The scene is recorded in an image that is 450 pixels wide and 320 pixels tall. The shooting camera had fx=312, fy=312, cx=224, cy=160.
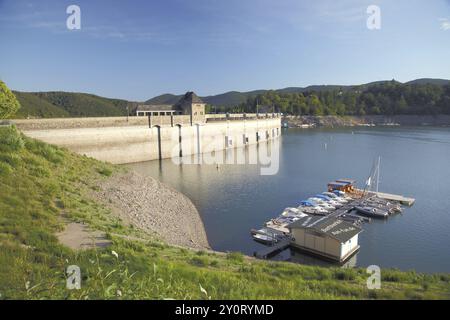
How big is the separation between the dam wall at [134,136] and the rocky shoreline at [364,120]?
7087cm

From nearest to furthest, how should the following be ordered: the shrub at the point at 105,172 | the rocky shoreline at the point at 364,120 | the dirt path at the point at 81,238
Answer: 1. the dirt path at the point at 81,238
2. the shrub at the point at 105,172
3. the rocky shoreline at the point at 364,120

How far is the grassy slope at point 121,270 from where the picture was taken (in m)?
6.11

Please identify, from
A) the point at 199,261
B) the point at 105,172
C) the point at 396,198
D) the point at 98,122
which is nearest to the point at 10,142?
the point at 105,172

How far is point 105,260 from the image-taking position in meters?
8.42

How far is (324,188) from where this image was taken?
3148 centimetres

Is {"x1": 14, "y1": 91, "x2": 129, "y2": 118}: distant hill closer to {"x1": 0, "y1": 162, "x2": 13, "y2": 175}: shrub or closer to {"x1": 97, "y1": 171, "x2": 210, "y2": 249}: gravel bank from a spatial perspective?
{"x1": 97, "y1": 171, "x2": 210, "y2": 249}: gravel bank

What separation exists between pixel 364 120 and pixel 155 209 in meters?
132

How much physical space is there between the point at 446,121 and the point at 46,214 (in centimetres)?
14268

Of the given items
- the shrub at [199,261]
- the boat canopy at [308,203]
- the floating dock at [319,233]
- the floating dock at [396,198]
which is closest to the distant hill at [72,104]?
the boat canopy at [308,203]

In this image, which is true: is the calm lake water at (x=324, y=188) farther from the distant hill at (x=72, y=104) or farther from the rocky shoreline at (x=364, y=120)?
the rocky shoreline at (x=364, y=120)

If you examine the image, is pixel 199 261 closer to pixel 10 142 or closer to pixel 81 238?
pixel 81 238

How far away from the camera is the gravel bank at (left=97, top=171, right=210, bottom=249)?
56.7 feet
